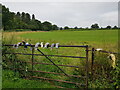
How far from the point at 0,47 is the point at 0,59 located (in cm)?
48

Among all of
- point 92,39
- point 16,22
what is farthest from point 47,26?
point 92,39

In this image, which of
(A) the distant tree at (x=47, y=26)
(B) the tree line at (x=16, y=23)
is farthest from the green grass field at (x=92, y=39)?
(A) the distant tree at (x=47, y=26)

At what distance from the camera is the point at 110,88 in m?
3.49

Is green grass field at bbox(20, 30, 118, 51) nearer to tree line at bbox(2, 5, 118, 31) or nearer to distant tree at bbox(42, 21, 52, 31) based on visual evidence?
tree line at bbox(2, 5, 118, 31)

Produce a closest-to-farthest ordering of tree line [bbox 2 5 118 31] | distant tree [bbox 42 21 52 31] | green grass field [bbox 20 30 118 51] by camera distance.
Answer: green grass field [bbox 20 30 118 51]
tree line [bbox 2 5 118 31]
distant tree [bbox 42 21 52 31]

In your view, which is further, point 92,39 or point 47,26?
point 47,26

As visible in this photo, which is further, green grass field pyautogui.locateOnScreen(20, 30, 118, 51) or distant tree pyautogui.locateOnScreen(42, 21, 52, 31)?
distant tree pyautogui.locateOnScreen(42, 21, 52, 31)

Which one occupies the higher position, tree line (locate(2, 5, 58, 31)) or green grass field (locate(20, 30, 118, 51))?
tree line (locate(2, 5, 58, 31))

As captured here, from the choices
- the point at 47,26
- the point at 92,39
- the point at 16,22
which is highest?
the point at 47,26

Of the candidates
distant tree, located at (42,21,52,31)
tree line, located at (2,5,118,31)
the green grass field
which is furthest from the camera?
distant tree, located at (42,21,52,31)

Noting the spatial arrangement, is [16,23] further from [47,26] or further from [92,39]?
[47,26]

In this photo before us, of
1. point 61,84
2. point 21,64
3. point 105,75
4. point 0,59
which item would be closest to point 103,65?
point 105,75

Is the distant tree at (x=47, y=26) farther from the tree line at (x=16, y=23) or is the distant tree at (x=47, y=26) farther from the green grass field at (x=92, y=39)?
the green grass field at (x=92, y=39)

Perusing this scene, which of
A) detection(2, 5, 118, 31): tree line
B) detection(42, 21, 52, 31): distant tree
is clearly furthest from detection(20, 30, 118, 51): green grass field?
detection(42, 21, 52, 31): distant tree
